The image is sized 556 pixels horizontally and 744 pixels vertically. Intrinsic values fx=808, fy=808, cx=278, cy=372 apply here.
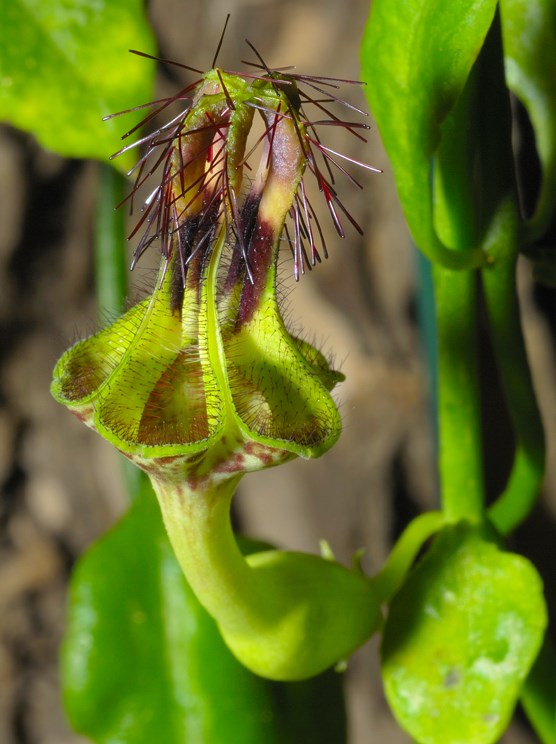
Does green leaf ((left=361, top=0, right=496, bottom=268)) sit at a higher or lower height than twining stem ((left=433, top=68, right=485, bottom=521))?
higher

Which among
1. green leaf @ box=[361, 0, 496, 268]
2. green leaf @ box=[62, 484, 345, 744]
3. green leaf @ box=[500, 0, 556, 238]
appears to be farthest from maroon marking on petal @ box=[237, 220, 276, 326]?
green leaf @ box=[62, 484, 345, 744]

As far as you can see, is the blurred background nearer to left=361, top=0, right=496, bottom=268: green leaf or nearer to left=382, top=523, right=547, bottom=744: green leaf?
left=382, top=523, right=547, bottom=744: green leaf

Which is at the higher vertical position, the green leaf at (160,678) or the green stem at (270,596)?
the green stem at (270,596)

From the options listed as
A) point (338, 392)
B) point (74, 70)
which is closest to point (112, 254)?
point (74, 70)

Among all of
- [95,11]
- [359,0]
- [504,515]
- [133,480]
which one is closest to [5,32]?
[95,11]

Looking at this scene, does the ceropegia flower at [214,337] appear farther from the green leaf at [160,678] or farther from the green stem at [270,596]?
the green leaf at [160,678]

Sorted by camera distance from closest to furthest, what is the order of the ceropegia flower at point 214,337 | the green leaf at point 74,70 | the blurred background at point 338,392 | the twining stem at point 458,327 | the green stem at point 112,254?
the ceropegia flower at point 214,337, the twining stem at point 458,327, the green leaf at point 74,70, the green stem at point 112,254, the blurred background at point 338,392

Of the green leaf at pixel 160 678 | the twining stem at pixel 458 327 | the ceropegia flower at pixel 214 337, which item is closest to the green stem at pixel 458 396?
the twining stem at pixel 458 327
